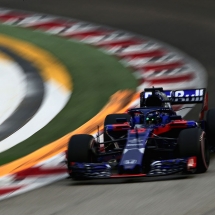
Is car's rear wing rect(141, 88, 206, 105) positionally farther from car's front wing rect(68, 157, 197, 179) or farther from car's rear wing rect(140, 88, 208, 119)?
car's front wing rect(68, 157, 197, 179)

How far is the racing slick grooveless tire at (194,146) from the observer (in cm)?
1024

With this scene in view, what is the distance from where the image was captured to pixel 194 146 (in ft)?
33.6

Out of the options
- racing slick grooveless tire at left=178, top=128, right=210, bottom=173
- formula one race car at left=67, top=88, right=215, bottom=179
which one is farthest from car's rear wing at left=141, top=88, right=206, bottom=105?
racing slick grooveless tire at left=178, top=128, right=210, bottom=173

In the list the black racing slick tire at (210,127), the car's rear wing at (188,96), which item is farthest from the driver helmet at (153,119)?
the car's rear wing at (188,96)

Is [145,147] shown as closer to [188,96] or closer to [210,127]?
[210,127]

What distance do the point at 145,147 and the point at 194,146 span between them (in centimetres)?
64

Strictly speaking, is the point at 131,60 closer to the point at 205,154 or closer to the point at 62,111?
the point at 62,111

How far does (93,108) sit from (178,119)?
315 centimetres

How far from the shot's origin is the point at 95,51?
18.1 metres

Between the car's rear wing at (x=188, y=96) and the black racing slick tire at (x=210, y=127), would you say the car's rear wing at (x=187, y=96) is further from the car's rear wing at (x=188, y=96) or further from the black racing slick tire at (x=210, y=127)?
the black racing slick tire at (x=210, y=127)

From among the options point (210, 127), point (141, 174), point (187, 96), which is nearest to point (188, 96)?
point (187, 96)

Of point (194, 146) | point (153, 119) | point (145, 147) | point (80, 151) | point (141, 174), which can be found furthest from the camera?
point (153, 119)

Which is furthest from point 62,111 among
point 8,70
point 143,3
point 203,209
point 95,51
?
point 143,3

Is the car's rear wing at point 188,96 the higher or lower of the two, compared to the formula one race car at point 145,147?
higher
